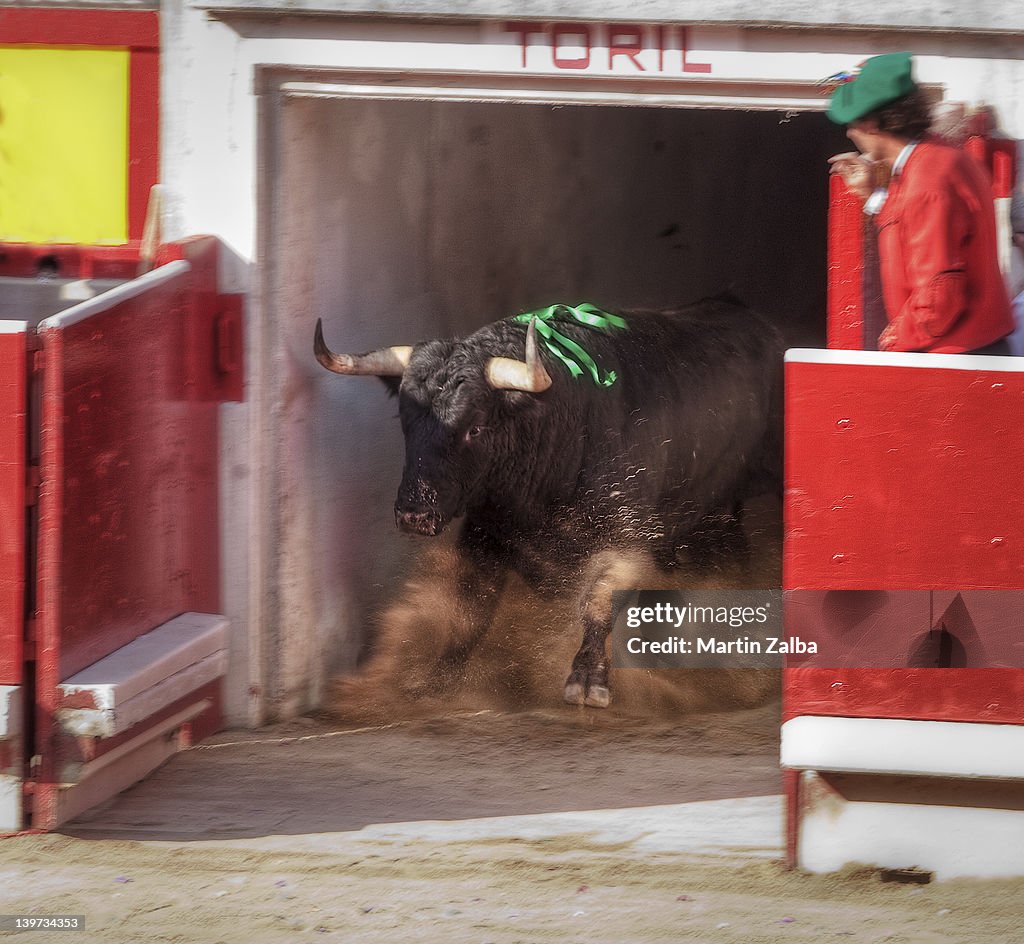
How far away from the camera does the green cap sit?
4.07 meters

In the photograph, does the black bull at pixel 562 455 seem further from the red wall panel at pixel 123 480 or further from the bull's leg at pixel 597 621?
the red wall panel at pixel 123 480

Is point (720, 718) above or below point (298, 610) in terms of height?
below

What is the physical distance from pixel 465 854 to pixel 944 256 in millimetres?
1954

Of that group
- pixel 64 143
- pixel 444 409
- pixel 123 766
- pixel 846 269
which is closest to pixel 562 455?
pixel 444 409

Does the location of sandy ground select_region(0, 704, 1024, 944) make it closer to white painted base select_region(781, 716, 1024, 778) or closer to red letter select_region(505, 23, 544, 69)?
white painted base select_region(781, 716, 1024, 778)

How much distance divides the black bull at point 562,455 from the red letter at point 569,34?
3.84ft

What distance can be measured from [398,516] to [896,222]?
2.35m

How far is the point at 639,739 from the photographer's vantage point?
5.22 metres

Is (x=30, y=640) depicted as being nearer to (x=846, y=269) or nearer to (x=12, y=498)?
(x=12, y=498)

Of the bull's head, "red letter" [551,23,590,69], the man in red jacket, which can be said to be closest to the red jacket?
the man in red jacket

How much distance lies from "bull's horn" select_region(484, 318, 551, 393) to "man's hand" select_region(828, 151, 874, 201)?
188 centimetres

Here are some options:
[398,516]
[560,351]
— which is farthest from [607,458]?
[398,516]

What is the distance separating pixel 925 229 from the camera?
156 inches

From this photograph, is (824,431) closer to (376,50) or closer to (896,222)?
(896,222)
